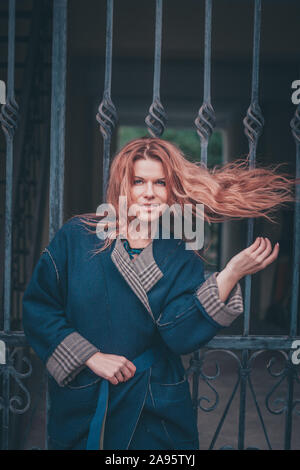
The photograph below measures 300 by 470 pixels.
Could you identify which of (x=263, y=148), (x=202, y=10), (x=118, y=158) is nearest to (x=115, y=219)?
(x=118, y=158)

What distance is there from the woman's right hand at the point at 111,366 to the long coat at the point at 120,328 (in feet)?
0.09

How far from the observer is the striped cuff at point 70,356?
1.63 meters

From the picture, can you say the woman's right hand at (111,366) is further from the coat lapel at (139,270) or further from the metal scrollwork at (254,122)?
the metal scrollwork at (254,122)

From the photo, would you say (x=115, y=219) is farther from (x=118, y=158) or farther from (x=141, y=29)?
(x=141, y=29)

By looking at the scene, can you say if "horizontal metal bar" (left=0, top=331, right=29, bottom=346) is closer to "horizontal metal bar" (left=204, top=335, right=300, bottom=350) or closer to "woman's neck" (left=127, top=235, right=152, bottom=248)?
"woman's neck" (left=127, top=235, right=152, bottom=248)

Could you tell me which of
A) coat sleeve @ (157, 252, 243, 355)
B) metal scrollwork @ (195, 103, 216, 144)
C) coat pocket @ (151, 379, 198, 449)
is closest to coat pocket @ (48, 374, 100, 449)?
coat pocket @ (151, 379, 198, 449)

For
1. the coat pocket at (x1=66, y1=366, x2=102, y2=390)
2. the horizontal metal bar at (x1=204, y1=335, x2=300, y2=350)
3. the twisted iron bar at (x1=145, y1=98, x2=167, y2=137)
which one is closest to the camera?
the coat pocket at (x1=66, y1=366, x2=102, y2=390)

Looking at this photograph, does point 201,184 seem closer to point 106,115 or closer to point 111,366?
point 106,115

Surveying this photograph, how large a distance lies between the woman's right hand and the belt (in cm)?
5

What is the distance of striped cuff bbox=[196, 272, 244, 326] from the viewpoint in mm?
1599

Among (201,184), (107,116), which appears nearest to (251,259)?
(201,184)

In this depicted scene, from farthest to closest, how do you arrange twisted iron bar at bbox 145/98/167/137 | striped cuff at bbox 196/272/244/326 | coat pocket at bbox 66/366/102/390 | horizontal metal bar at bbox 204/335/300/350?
horizontal metal bar at bbox 204/335/300/350
twisted iron bar at bbox 145/98/167/137
coat pocket at bbox 66/366/102/390
striped cuff at bbox 196/272/244/326

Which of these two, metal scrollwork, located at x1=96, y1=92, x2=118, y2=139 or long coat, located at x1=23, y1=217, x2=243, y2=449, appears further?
metal scrollwork, located at x1=96, y1=92, x2=118, y2=139

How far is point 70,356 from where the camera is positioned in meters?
1.64
